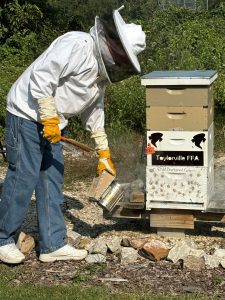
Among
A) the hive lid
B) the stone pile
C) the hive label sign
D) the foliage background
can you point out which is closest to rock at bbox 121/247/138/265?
the stone pile

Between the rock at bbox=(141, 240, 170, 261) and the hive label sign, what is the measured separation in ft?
1.81

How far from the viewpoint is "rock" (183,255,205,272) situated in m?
4.18

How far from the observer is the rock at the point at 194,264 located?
4184mm

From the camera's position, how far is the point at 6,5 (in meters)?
13.9

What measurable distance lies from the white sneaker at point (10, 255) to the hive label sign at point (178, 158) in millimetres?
1101

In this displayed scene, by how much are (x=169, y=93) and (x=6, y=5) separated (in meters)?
10.2

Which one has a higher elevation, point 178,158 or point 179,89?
point 179,89

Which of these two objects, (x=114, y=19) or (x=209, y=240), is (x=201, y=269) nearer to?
(x=209, y=240)

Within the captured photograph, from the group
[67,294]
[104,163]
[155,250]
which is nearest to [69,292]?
[67,294]

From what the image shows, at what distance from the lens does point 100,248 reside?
14.8ft

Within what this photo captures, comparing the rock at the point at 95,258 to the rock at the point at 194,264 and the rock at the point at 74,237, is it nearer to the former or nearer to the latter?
the rock at the point at 74,237

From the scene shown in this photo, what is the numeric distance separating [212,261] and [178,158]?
0.73m

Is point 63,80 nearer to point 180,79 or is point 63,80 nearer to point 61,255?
point 180,79

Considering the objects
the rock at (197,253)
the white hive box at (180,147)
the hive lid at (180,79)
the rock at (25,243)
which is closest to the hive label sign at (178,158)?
the white hive box at (180,147)
